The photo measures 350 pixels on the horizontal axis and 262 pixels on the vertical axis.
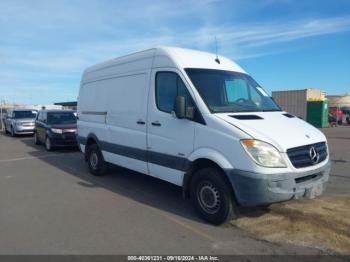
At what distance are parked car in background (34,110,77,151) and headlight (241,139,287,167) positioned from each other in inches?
418

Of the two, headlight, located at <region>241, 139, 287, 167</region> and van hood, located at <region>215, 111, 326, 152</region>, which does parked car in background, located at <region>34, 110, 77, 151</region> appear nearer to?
van hood, located at <region>215, 111, 326, 152</region>

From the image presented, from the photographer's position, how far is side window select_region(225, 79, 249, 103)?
239 inches

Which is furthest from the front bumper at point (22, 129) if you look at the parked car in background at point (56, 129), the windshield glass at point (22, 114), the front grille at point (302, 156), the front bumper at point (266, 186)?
the front grille at point (302, 156)

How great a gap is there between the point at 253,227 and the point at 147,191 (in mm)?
2788

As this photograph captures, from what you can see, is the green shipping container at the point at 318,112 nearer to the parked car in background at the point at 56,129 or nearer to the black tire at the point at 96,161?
the parked car in background at the point at 56,129

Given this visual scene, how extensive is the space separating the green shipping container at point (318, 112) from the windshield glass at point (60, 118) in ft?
78.7

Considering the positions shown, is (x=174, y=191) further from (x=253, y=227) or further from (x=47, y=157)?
(x=47, y=157)

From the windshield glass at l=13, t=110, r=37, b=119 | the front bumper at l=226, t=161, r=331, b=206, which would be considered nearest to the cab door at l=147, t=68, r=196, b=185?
the front bumper at l=226, t=161, r=331, b=206

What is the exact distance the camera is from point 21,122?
70.4 feet

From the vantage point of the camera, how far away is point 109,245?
15.3ft

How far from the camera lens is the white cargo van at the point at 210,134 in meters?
4.86

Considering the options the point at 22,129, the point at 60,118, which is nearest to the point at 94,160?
the point at 60,118

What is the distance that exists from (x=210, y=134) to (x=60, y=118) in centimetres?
1160

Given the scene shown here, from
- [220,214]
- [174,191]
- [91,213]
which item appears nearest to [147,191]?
[174,191]
